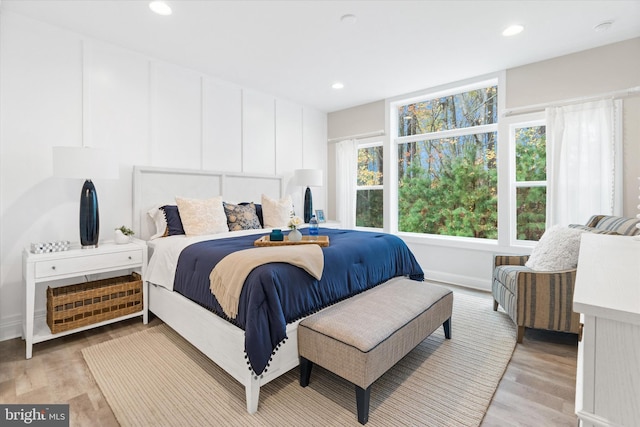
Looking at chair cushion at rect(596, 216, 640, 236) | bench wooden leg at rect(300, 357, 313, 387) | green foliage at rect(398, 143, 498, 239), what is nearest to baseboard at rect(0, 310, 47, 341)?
bench wooden leg at rect(300, 357, 313, 387)

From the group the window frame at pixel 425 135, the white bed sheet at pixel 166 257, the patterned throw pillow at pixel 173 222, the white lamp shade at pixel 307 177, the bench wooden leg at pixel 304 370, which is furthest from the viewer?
the white lamp shade at pixel 307 177

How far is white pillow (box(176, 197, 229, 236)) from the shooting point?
291 cm

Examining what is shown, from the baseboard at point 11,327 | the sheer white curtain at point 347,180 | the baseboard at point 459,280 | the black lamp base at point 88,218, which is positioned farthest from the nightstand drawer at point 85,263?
the baseboard at point 459,280

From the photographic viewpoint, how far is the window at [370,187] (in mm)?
4863

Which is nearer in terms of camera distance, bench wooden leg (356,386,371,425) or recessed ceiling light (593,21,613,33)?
bench wooden leg (356,386,371,425)

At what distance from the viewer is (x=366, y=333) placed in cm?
159

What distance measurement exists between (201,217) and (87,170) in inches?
38.2

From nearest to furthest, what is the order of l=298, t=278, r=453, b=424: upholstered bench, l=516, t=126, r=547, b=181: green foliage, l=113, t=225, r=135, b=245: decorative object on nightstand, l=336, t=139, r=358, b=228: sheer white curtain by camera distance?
l=298, t=278, r=453, b=424: upholstered bench → l=113, t=225, r=135, b=245: decorative object on nightstand → l=516, t=126, r=547, b=181: green foliage → l=336, t=139, r=358, b=228: sheer white curtain

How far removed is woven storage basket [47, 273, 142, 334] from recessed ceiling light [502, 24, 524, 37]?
157 inches

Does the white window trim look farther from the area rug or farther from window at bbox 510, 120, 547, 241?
the area rug

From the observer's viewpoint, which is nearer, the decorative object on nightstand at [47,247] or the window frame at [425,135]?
the decorative object on nightstand at [47,247]

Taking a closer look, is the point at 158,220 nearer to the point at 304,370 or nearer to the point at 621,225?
the point at 304,370

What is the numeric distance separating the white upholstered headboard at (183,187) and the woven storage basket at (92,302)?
653 millimetres

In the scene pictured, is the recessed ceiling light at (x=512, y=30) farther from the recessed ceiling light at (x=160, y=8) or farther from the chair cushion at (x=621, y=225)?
the recessed ceiling light at (x=160, y=8)
